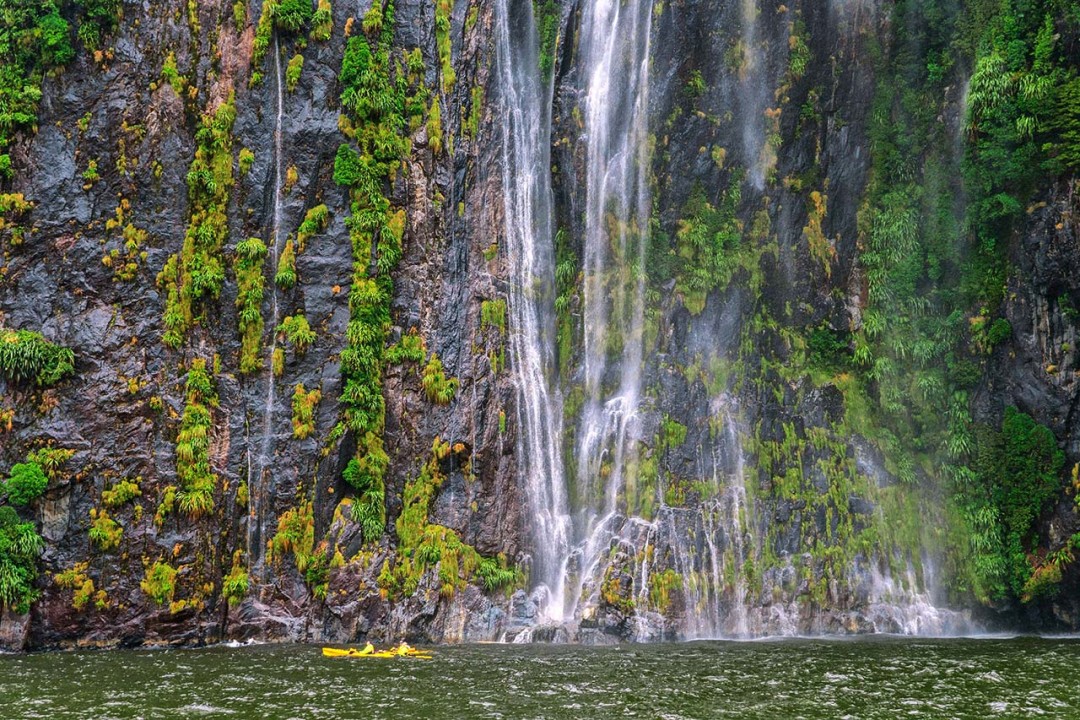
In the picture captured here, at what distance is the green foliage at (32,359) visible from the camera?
77.5 feet

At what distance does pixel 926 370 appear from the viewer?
28.5m

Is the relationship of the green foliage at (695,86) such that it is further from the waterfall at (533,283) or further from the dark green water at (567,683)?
the dark green water at (567,683)

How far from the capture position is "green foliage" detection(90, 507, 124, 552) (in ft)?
76.0

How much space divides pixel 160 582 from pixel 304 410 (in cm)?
552

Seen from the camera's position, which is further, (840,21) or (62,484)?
(840,21)

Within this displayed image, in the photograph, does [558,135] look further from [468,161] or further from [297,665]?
[297,665]

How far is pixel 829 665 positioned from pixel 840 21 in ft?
69.6

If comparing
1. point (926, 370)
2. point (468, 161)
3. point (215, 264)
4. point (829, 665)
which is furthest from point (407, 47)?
point (829, 665)

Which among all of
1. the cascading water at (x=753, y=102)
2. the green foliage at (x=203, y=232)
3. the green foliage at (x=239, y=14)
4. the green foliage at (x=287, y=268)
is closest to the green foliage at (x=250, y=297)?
the green foliage at (x=287, y=268)

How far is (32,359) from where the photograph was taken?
23.8m

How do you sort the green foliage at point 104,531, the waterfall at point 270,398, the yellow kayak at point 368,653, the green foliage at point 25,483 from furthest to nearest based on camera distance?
the waterfall at point 270,398, the green foliage at point 104,531, the green foliage at point 25,483, the yellow kayak at point 368,653

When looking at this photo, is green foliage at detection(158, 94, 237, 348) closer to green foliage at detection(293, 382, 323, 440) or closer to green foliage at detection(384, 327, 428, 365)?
green foliage at detection(293, 382, 323, 440)

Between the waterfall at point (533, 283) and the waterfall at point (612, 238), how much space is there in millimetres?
990

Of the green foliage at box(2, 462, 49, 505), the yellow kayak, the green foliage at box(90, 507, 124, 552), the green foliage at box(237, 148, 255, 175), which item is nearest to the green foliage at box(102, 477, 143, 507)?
the green foliage at box(90, 507, 124, 552)
